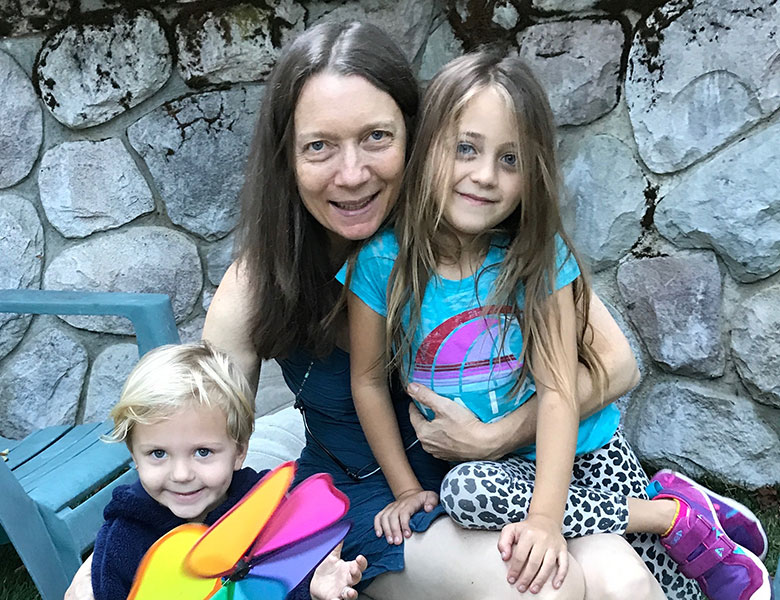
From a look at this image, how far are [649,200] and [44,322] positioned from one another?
1.69 meters

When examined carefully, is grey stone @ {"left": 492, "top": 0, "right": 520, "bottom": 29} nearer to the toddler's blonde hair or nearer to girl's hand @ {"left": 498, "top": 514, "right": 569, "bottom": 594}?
the toddler's blonde hair

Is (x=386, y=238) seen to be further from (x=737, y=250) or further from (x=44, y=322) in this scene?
(x=44, y=322)

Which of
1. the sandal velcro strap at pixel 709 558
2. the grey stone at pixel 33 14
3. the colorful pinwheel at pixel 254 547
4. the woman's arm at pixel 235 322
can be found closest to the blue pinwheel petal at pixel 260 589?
the colorful pinwheel at pixel 254 547

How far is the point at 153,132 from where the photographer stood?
238 cm

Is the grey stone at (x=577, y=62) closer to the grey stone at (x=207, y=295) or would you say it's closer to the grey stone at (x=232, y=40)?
the grey stone at (x=232, y=40)

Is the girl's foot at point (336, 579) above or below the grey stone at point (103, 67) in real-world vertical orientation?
below

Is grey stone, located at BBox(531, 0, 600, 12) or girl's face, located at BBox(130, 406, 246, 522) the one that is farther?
grey stone, located at BBox(531, 0, 600, 12)

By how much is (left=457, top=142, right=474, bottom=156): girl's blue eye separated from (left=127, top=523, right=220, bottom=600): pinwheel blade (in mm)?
710

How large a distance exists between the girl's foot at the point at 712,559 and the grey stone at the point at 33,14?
72.7 inches

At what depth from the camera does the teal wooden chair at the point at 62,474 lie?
5.74 ft

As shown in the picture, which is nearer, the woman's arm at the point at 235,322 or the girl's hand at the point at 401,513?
the girl's hand at the point at 401,513

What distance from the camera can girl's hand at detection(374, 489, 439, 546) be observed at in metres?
1.43

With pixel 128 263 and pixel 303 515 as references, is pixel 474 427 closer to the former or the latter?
pixel 303 515

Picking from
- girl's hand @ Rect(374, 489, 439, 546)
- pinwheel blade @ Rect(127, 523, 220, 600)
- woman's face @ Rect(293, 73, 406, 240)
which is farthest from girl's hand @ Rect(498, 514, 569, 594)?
woman's face @ Rect(293, 73, 406, 240)
